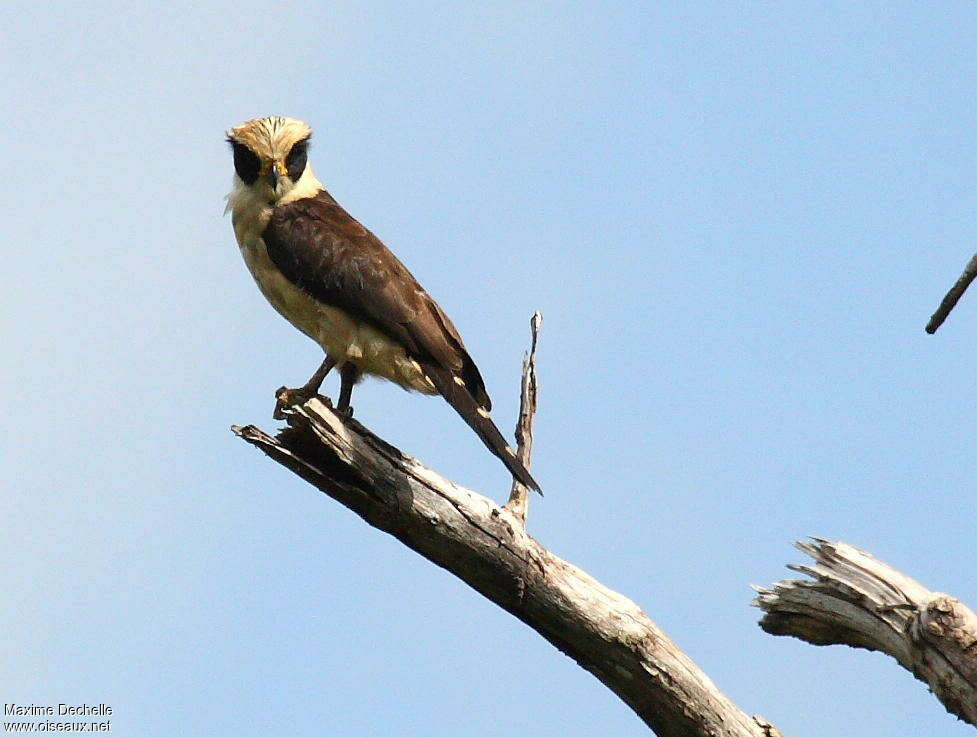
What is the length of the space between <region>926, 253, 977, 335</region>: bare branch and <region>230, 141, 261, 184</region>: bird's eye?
14.9ft

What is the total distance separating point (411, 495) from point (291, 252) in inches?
82.6

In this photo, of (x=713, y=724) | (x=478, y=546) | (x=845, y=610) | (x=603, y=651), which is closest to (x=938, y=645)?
(x=845, y=610)

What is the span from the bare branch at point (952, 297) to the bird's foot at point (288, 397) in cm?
366

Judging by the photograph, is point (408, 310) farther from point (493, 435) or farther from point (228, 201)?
point (228, 201)

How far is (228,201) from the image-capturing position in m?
7.54

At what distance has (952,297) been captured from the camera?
151 inches

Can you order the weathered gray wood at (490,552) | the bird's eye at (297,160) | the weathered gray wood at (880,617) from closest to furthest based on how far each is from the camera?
the weathered gray wood at (880,617) → the weathered gray wood at (490,552) → the bird's eye at (297,160)

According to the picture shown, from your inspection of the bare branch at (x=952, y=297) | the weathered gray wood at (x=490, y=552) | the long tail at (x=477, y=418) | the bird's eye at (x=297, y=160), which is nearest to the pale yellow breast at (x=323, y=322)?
the long tail at (x=477, y=418)

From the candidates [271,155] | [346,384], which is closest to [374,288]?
[346,384]

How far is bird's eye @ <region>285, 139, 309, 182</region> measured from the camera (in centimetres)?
760

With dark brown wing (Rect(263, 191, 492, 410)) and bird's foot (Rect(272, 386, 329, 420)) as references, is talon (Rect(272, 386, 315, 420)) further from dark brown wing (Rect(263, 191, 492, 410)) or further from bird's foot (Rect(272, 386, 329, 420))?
dark brown wing (Rect(263, 191, 492, 410))

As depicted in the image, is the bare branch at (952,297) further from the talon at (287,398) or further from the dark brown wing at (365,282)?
the talon at (287,398)

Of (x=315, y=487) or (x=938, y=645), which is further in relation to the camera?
(x=315, y=487)

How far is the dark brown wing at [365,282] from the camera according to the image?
261 inches
